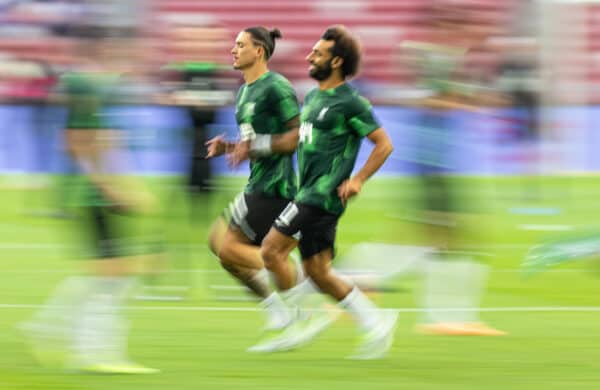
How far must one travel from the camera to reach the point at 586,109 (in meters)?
24.9

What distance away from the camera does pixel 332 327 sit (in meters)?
8.94

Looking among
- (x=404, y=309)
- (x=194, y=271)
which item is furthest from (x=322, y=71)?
(x=194, y=271)

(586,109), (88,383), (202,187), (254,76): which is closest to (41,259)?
(202,187)

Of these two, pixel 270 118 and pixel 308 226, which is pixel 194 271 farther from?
pixel 308 226

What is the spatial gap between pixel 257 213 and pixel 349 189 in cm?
87

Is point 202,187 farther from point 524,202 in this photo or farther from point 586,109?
point 586,109

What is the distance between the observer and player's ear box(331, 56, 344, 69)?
7684 millimetres

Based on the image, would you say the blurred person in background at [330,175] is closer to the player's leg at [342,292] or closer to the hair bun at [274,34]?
the player's leg at [342,292]

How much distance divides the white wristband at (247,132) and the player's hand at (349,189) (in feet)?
2.44

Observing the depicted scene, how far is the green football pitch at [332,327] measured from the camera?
7.18 meters

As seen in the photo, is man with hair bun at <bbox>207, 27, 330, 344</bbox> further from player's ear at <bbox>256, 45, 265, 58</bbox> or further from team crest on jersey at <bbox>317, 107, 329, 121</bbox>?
team crest on jersey at <bbox>317, 107, 329, 121</bbox>

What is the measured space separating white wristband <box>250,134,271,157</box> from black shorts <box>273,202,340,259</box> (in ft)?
1.49

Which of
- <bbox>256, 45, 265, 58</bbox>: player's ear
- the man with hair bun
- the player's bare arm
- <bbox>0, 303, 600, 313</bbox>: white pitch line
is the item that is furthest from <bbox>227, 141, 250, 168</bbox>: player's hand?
<bbox>0, 303, 600, 313</bbox>: white pitch line

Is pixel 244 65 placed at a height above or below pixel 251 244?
above
